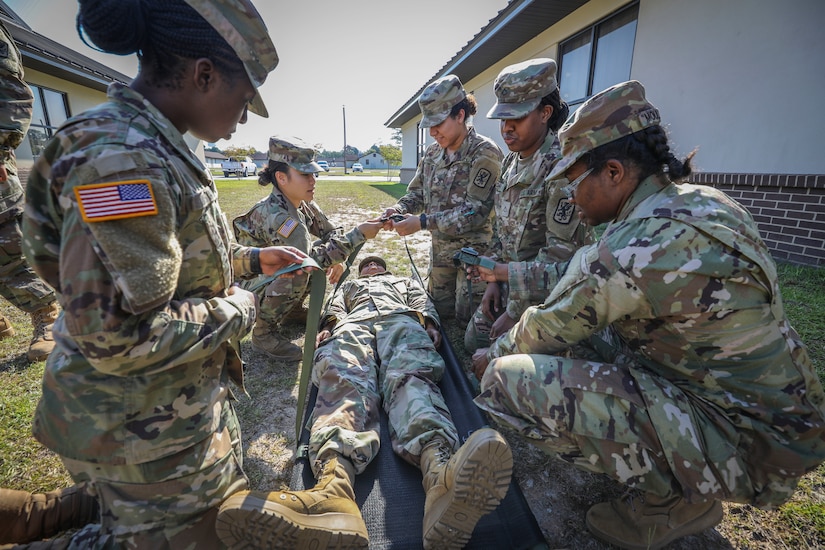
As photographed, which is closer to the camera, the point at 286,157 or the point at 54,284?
the point at 54,284

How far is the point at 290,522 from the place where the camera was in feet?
4.62

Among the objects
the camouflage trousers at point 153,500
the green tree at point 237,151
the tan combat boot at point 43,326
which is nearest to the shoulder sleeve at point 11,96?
the tan combat boot at point 43,326

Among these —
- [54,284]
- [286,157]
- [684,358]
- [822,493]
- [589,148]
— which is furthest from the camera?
[286,157]

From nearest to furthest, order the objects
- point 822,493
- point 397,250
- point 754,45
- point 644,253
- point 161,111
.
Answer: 1. point 161,111
2. point 644,253
3. point 822,493
4. point 754,45
5. point 397,250

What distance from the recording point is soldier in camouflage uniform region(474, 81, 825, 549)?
1.57 m

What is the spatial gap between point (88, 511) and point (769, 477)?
286 centimetres

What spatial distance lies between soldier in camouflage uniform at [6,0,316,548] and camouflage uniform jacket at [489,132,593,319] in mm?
1994

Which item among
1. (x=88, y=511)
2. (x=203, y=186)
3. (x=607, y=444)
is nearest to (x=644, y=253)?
(x=607, y=444)

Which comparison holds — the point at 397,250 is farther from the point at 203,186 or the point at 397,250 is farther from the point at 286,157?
the point at 203,186

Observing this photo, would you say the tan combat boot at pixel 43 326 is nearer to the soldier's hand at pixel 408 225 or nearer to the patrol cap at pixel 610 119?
the soldier's hand at pixel 408 225

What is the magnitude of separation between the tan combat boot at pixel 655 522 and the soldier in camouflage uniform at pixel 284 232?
2.67m

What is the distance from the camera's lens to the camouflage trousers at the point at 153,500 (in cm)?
130

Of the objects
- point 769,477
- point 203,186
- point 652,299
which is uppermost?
point 203,186

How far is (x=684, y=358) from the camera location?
1724 millimetres
